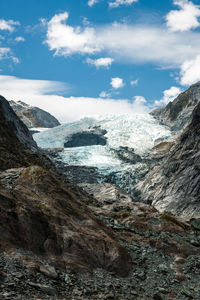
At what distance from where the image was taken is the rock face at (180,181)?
92.3 m

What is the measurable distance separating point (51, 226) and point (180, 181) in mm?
87344

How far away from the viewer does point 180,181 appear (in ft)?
335

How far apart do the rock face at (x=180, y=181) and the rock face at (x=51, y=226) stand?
220 feet

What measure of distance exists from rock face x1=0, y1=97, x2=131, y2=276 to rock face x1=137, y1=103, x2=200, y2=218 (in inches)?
2642

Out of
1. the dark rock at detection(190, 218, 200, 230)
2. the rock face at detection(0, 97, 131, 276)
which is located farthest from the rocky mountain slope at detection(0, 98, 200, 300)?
the dark rock at detection(190, 218, 200, 230)

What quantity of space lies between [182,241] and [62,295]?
1556cm

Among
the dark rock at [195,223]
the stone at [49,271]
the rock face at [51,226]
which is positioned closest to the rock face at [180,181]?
the dark rock at [195,223]

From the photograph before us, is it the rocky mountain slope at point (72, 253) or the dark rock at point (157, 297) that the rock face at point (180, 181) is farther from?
the dark rock at point (157, 297)

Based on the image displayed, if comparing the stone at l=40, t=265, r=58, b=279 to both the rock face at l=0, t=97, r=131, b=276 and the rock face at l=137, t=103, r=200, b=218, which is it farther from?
the rock face at l=137, t=103, r=200, b=218

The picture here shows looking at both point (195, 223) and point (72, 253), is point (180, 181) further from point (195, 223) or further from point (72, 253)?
point (72, 253)

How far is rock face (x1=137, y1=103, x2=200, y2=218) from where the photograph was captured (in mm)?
92300

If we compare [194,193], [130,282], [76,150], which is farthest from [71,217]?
[76,150]

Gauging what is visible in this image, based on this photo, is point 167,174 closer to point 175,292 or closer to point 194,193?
point 194,193

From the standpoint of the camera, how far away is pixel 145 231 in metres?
28.6
